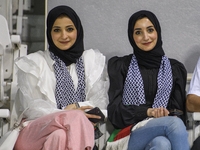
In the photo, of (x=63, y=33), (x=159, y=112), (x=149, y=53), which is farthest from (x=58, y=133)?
(x=149, y=53)

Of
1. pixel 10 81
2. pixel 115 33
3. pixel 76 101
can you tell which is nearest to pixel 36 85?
pixel 76 101

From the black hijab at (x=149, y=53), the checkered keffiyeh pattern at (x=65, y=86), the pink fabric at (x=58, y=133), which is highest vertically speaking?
the black hijab at (x=149, y=53)

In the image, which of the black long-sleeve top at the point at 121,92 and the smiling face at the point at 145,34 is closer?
the black long-sleeve top at the point at 121,92

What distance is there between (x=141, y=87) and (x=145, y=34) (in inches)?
13.6

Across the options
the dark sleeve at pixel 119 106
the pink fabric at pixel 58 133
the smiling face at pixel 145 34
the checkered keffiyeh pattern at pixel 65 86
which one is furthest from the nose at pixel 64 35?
the pink fabric at pixel 58 133

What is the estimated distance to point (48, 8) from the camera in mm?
2949

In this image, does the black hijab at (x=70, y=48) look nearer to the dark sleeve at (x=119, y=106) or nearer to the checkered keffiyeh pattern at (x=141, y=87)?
the dark sleeve at (x=119, y=106)

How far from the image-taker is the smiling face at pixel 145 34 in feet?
8.21

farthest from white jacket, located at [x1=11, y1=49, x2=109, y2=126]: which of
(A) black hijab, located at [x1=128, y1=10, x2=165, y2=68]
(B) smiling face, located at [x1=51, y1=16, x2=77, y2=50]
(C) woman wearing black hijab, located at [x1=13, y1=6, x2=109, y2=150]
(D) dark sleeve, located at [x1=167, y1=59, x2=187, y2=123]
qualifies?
(D) dark sleeve, located at [x1=167, y1=59, x2=187, y2=123]

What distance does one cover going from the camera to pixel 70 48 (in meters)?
2.50

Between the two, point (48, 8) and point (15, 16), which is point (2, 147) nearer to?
point (15, 16)

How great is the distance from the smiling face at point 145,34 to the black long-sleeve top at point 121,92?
134 mm

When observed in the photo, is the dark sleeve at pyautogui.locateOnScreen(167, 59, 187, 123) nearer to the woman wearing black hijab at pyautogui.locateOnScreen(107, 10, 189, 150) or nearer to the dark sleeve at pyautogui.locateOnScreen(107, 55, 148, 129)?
the woman wearing black hijab at pyautogui.locateOnScreen(107, 10, 189, 150)

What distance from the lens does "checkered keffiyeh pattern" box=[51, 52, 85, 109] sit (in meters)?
2.39
